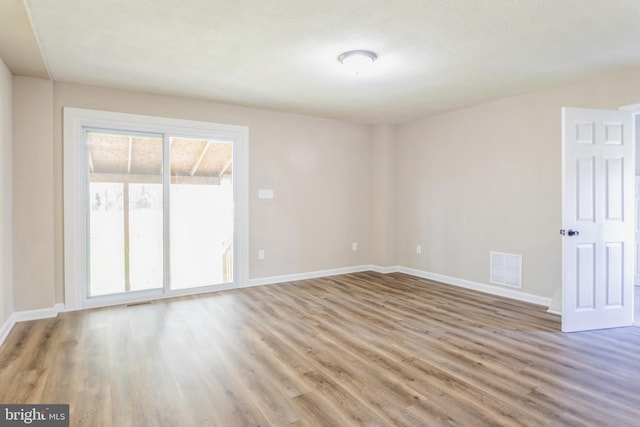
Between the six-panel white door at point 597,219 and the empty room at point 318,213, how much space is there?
0.02m

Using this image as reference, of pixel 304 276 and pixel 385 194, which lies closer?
pixel 304 276

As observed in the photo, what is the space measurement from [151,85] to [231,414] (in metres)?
3.63

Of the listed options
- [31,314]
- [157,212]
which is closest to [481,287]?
[157,212]

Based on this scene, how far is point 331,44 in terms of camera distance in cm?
301

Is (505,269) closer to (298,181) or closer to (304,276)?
(304,276)

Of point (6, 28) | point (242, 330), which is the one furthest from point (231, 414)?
point (6, 28)

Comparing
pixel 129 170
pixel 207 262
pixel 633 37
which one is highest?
pixel 633 37

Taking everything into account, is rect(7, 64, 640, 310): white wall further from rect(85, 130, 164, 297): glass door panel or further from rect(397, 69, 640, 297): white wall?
rect(85, 130, 164, 297): glass door panel

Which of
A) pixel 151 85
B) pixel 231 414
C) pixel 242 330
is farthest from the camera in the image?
pixel 151 85

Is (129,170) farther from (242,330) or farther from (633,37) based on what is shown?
(633,37)

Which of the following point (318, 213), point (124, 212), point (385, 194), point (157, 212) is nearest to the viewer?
point (124, 212)

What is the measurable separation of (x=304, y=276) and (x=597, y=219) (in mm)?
3797

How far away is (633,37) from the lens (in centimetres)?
286

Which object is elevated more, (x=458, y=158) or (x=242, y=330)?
(x=458, y=158)
